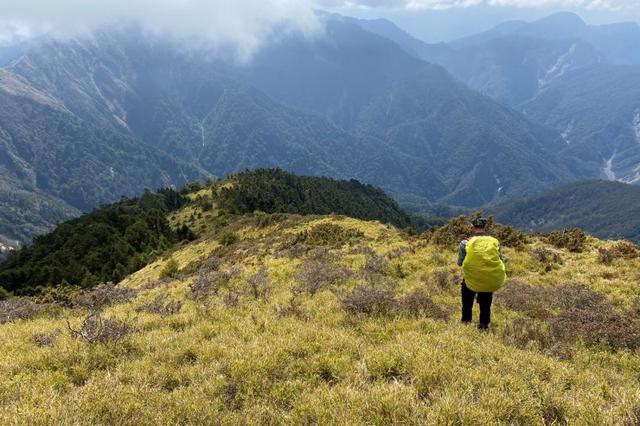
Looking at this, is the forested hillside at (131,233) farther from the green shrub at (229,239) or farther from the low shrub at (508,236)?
the low shrub at (508,236)

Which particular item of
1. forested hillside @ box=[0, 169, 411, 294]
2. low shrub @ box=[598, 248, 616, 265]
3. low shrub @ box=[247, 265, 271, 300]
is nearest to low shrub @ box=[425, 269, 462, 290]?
low shrub @ box=[247, 265, 271, 300]

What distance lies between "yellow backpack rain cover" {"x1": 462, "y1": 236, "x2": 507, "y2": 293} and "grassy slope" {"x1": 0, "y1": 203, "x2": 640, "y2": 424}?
1226 millimetres

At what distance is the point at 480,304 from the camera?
11734 mm

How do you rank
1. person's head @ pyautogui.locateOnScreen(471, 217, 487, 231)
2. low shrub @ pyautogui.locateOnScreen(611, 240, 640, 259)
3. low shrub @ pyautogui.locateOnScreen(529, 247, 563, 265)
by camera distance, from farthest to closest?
low shrub @ pyautogui.locateOnScreen(529, 247, 563, 265)
low shrub @ pyautogui.locateOnScreen(611, 240, 640, 259)
person's head @ pyautogui.locateOnScreen(471, 217, 487, 231)

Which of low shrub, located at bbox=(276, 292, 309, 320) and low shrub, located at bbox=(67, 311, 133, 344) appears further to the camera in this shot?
low shrub, located at bbox=(276, 292, 309, 320)

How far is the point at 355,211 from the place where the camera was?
509 ft

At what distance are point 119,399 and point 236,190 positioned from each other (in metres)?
106

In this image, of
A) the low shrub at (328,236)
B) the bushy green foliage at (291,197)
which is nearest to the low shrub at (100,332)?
the low shrub at (328,236)

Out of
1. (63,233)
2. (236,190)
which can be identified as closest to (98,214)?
(63,233)

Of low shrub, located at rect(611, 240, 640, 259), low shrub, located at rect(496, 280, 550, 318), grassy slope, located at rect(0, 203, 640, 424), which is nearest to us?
grassy slope, located at rect(0, 203, 640, 424)

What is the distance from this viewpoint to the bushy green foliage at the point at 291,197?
333 ft

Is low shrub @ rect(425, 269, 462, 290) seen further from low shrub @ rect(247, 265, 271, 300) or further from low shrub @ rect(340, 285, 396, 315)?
low shrub @ rect(247, 265, 271, 300)

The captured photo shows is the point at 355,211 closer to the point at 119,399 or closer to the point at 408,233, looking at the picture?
the point at 408,233

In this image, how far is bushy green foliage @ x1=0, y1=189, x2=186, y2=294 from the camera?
69.9 metres
